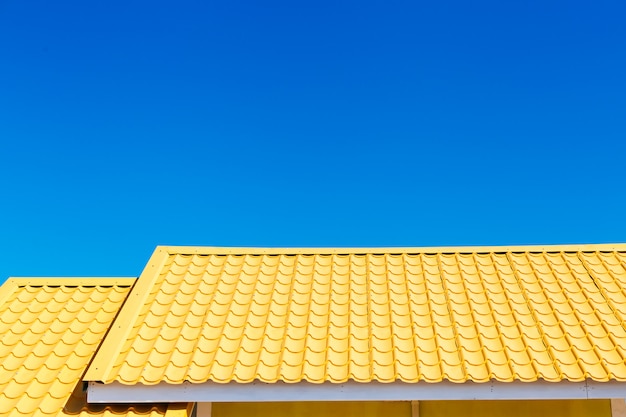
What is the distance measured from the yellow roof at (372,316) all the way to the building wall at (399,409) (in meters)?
0.73

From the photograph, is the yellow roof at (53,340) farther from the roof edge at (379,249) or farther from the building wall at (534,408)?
the building wall at (534,408)

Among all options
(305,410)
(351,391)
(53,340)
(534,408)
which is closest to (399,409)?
(305,410)

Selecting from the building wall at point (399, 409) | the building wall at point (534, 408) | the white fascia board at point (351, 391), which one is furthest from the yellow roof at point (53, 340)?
the building wall at point (534, 408)

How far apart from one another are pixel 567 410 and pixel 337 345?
2.62 meters

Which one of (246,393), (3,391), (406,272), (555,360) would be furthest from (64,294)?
(555,360)

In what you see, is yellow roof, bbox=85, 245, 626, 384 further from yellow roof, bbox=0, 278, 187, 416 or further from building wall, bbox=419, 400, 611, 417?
building wall, bbox=419, 400, 611, 417

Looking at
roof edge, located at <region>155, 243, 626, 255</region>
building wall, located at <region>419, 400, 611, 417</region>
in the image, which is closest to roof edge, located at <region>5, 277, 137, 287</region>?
roof edge, located at <region>155, 243, 626, 255</region>

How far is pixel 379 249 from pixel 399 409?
9.65 feet

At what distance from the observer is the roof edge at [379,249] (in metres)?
8.81

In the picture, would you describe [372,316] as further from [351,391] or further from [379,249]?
[379,249]

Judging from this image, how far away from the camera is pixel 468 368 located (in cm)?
577

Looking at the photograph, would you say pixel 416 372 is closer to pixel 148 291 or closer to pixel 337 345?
pixel 337 345

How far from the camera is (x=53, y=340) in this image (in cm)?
721

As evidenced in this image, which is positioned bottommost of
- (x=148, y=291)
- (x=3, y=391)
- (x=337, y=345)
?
(x=3, y=391)
